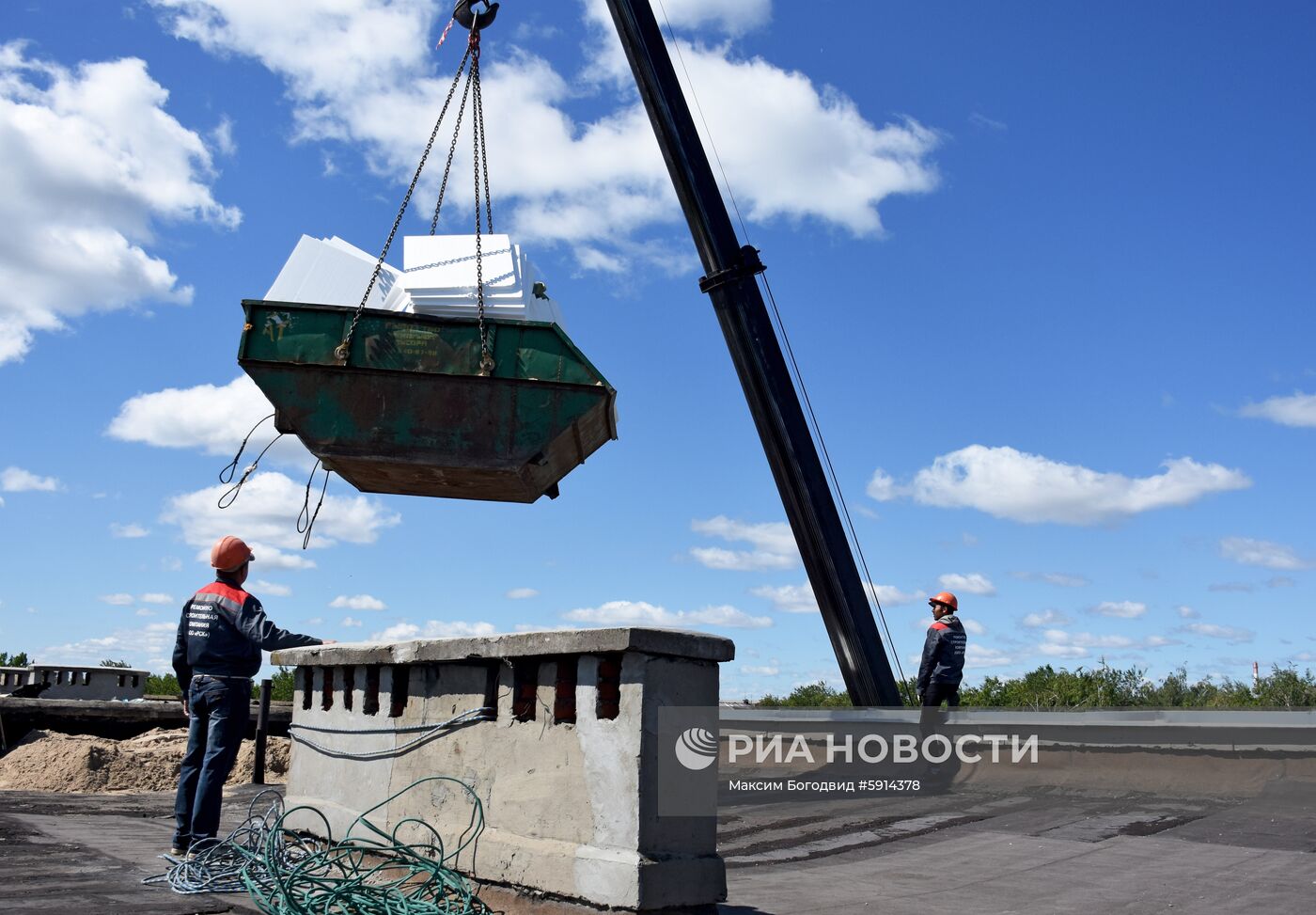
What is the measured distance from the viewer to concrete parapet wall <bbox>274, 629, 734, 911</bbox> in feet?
12.6

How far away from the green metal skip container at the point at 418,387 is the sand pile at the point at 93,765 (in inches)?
257

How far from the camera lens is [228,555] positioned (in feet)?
19.8

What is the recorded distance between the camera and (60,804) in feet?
30.2

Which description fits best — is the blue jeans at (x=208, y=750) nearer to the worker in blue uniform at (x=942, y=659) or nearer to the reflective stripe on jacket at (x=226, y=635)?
the reflective stripe on jacket at (x=226, y=635)

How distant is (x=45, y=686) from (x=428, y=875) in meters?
14.2

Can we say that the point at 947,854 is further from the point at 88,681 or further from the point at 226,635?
the point at 88,681

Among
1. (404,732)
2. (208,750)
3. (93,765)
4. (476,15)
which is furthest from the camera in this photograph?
(93,765)

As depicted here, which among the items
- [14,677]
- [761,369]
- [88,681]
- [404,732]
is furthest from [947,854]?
[14,677]

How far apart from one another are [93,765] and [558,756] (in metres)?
10.1

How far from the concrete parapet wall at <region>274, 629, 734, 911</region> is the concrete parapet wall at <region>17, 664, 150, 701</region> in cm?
1803

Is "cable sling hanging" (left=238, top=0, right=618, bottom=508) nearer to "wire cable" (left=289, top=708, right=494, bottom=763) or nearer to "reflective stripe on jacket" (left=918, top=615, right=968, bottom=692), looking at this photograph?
"wire cable" (left=289, top=708, right=494, bottom=763)

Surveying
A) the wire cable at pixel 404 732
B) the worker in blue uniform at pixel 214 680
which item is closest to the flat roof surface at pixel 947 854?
the worker in blue uniform at pixel 214 680

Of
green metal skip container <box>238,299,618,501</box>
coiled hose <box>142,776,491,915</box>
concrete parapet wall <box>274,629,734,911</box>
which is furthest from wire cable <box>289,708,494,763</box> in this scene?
green metal skip container <box>238,299,618,501</box>

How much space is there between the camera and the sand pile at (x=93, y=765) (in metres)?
11.9
